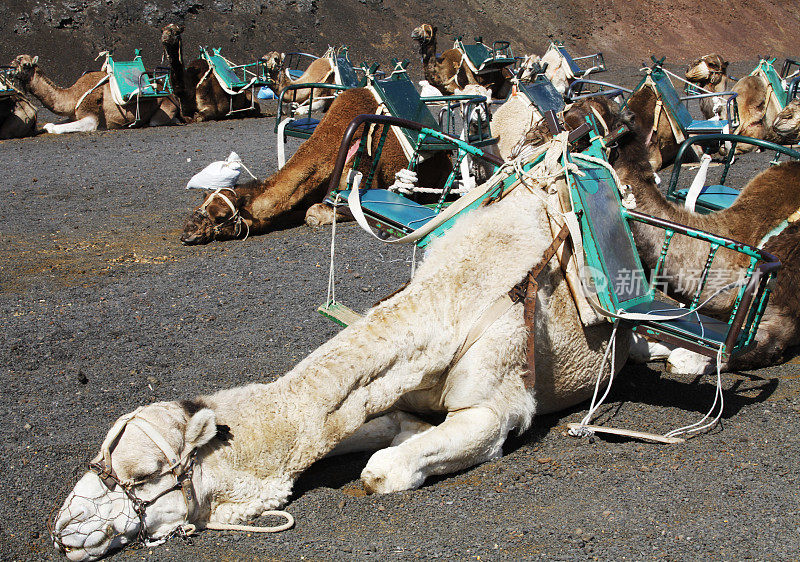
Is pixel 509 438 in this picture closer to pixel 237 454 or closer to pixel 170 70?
pixel 237 454

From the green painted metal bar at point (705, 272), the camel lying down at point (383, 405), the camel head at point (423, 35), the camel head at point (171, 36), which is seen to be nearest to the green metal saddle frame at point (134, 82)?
the camel head at point (171, 36)

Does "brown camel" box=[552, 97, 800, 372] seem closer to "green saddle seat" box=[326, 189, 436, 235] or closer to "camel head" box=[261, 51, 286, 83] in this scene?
"green saddle seat" box=[326, 189, 436, 235]

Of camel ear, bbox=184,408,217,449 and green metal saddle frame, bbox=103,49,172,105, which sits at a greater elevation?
green metal saddle frame, bbox=103,49,172,105

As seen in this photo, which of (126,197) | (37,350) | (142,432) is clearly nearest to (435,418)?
(142,432)

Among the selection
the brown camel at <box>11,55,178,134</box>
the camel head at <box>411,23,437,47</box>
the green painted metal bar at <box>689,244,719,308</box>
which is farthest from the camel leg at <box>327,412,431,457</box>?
the camel head at <box>411,23,437,47</box>

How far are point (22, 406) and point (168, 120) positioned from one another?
11.8 metres

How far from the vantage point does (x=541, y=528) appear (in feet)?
8.86

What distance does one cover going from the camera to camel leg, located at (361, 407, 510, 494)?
9.48ft

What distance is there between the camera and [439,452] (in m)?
2.94

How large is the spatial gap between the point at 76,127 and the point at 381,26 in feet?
56.6

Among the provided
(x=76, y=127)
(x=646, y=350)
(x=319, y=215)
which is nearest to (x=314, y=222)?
(x=319, y=215)

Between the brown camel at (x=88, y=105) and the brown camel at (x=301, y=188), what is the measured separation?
25.4ft

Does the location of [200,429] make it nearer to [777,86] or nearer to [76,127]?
[777,86]

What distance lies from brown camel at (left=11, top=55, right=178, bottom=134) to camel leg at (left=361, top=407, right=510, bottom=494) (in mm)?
12371
